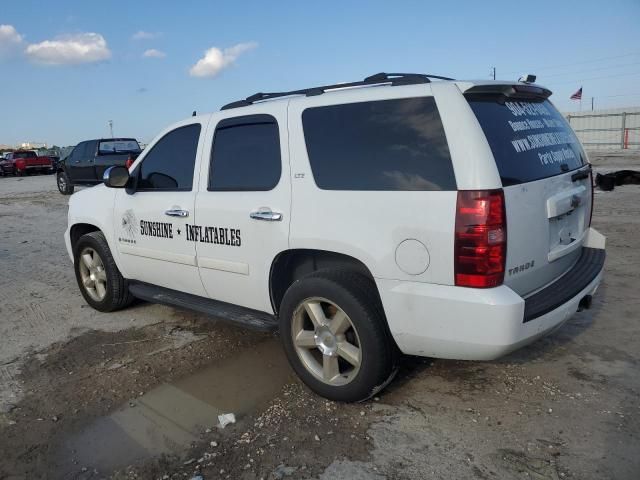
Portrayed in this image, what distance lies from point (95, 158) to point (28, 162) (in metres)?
18.1

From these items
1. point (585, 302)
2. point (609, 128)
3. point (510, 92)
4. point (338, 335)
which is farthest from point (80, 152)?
point (609, 128)

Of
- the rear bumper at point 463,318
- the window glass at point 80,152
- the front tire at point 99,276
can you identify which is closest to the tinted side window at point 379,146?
the rear bumper at point 463,318

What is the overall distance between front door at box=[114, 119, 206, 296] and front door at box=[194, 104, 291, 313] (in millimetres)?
149

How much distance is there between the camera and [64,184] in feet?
61.4

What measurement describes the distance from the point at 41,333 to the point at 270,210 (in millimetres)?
2726

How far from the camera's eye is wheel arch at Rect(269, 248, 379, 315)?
3238mm

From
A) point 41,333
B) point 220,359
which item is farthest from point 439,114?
point 41,333

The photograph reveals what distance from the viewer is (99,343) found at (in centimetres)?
446

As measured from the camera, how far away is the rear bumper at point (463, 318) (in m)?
2.65

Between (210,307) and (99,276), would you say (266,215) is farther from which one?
(99,276)

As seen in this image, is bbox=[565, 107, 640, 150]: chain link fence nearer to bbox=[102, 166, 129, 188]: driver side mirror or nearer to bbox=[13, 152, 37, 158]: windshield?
bbox=[102, 166, 129, 188]: driver side mirror

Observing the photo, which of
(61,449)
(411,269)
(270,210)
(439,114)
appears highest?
(439,114)

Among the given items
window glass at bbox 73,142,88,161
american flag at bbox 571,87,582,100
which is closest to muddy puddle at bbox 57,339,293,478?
window glass at bbox 73,142,88,161

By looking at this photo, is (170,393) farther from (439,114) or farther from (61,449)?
(439,114)
